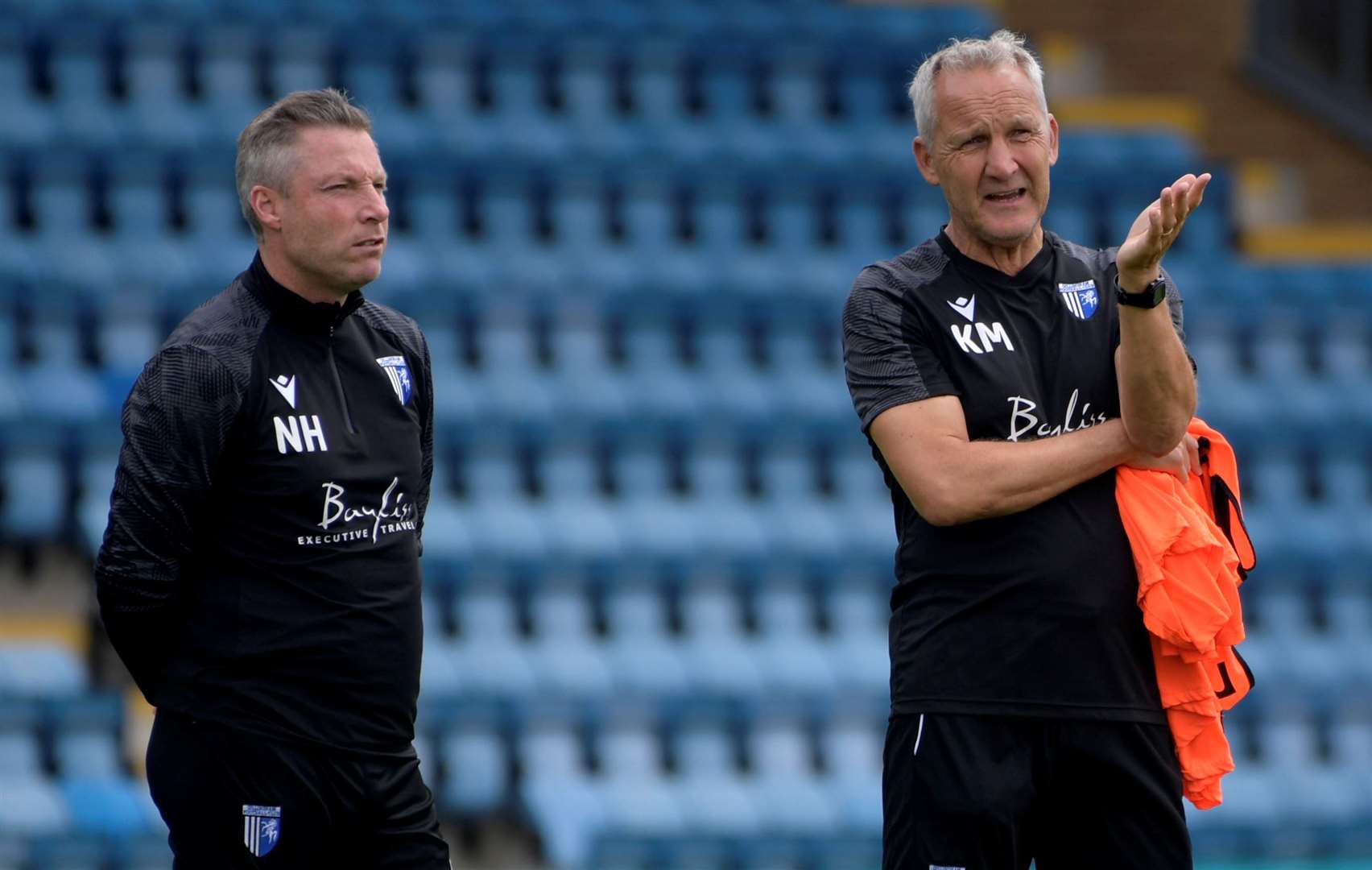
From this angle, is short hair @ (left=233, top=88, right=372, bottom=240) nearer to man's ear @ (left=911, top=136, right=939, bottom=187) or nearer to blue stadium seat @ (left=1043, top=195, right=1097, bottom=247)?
man's ear @ (left=911, top=136, right=939, bottom=187)

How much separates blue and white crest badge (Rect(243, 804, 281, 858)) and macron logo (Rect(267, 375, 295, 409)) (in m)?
0.62

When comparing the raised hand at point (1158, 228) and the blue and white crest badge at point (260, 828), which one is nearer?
the raised hand at point (1158, 228)

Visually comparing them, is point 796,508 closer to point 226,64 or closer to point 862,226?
point 862,226

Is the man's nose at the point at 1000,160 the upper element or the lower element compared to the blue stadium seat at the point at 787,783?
upper

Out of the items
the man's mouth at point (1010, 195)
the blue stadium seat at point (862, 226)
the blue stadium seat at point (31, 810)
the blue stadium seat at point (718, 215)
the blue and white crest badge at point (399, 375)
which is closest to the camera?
the man's mouth at point (1010, 195)

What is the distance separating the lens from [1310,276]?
28.7 ft

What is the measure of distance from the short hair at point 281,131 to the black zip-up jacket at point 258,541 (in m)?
0.17

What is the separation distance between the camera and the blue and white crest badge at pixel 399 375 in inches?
123

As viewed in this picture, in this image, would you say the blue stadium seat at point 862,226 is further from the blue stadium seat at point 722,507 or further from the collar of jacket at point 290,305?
the collar of jacket at point 290,305

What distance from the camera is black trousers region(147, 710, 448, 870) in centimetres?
294

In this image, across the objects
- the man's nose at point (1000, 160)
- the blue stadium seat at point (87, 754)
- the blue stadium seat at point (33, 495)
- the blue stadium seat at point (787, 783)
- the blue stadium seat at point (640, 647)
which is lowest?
the blue stadium seat at point (787, 783)

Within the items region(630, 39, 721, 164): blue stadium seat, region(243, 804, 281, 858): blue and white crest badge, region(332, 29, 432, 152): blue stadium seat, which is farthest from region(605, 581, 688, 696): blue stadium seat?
region(243, 804, 281, 858): blue and white crest badge

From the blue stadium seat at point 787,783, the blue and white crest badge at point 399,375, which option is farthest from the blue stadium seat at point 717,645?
the blue and white crest badge at point 399,375

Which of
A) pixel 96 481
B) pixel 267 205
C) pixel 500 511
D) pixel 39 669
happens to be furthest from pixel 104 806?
pixel 267 205
